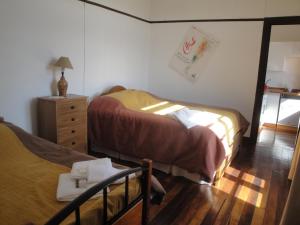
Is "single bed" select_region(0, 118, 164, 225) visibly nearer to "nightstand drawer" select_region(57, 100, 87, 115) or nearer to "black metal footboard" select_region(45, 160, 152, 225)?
"black metal footboard" select_region(45, 160, 152, 225)

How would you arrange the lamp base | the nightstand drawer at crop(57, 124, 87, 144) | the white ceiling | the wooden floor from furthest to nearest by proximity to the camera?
1. the white ceiling
2. the lamp base
3. the nightstand drawer at crop(57, 124, 87, 144)
4. the wooden floor

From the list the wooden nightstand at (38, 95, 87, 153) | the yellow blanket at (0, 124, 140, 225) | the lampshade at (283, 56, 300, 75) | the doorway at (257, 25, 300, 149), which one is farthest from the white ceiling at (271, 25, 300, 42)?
the yellow blanket at (0, 124, 140, 225)

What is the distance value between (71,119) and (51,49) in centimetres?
90

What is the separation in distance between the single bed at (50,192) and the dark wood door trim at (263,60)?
120 inches

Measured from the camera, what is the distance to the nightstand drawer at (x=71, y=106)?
256 centimetres

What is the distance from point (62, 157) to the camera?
176 cm

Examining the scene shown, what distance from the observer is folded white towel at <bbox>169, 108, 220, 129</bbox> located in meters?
2.73

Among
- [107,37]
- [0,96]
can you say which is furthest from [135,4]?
[0,96]

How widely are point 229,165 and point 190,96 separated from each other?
1.73m

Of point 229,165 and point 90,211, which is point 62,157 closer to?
point 90,211

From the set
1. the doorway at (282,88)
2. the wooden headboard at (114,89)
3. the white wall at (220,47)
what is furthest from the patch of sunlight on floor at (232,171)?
the wooden headboard at (114,89)

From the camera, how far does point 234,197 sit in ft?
7.95

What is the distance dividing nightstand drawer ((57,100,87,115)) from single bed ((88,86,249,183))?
44 centimetres

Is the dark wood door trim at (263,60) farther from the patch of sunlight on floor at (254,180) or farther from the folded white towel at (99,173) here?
the folded white towel at (99,173)
